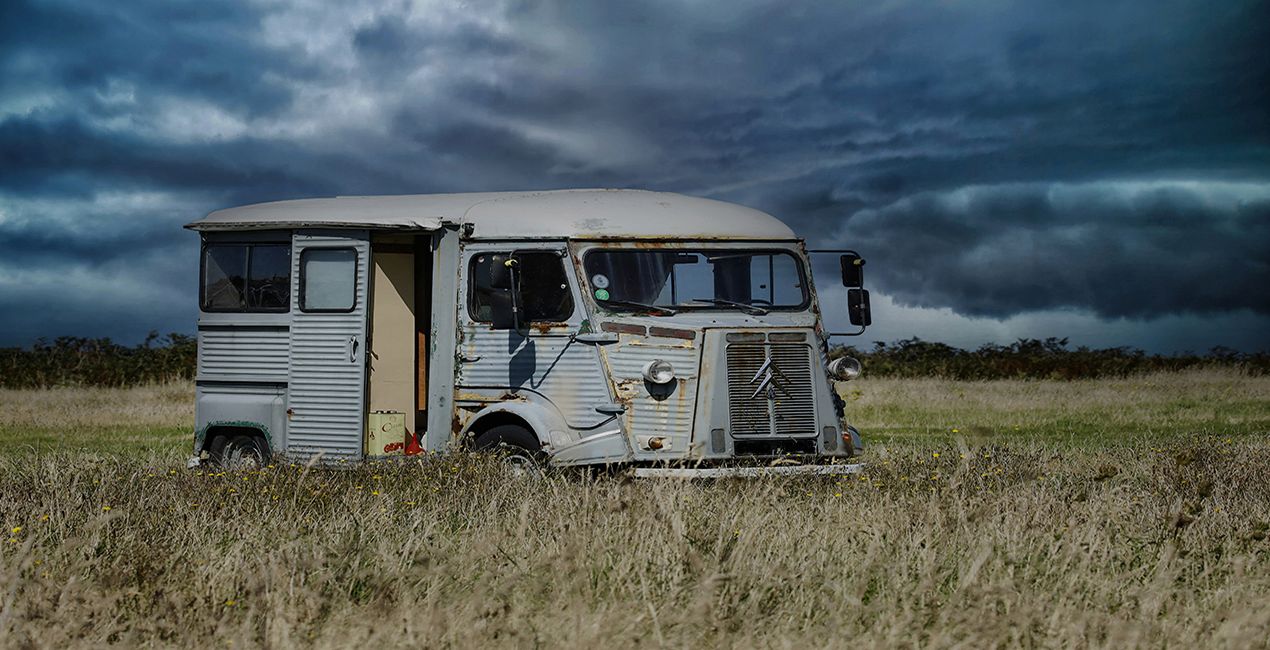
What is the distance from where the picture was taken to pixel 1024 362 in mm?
36688

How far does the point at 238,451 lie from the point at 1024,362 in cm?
2824

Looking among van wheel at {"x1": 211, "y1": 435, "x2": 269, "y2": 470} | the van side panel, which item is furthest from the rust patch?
van wheel at {"x1": 211, "y1": 435, "x2": 269, "y2": 470}

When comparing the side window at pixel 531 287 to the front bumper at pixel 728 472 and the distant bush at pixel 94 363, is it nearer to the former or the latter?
the front bumper at pixel 728 472

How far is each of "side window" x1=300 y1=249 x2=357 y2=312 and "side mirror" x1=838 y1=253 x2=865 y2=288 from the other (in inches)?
175

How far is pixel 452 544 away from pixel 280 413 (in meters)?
5.58

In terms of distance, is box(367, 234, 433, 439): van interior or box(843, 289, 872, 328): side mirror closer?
box(843, 289, 872, 328): side mirror

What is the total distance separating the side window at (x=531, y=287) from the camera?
35.2ft

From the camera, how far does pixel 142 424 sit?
2167cm

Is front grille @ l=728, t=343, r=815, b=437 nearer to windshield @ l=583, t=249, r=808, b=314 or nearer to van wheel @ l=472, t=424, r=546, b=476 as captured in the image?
windshield @ l=583, t=249, r=808, b=314

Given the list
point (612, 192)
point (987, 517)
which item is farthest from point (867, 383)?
point (987, 517)

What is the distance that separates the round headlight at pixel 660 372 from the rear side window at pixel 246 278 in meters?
4.09

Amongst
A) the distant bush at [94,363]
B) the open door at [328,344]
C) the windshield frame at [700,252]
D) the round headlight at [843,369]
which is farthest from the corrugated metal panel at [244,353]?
the distant bush at [94,363]

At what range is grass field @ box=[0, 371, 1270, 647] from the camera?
217 inches

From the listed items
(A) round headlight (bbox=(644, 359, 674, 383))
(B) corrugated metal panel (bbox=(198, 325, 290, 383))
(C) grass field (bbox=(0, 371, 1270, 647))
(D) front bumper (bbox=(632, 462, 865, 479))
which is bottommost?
(C) grass field (bbox=(0, 371, 1270, 647))
